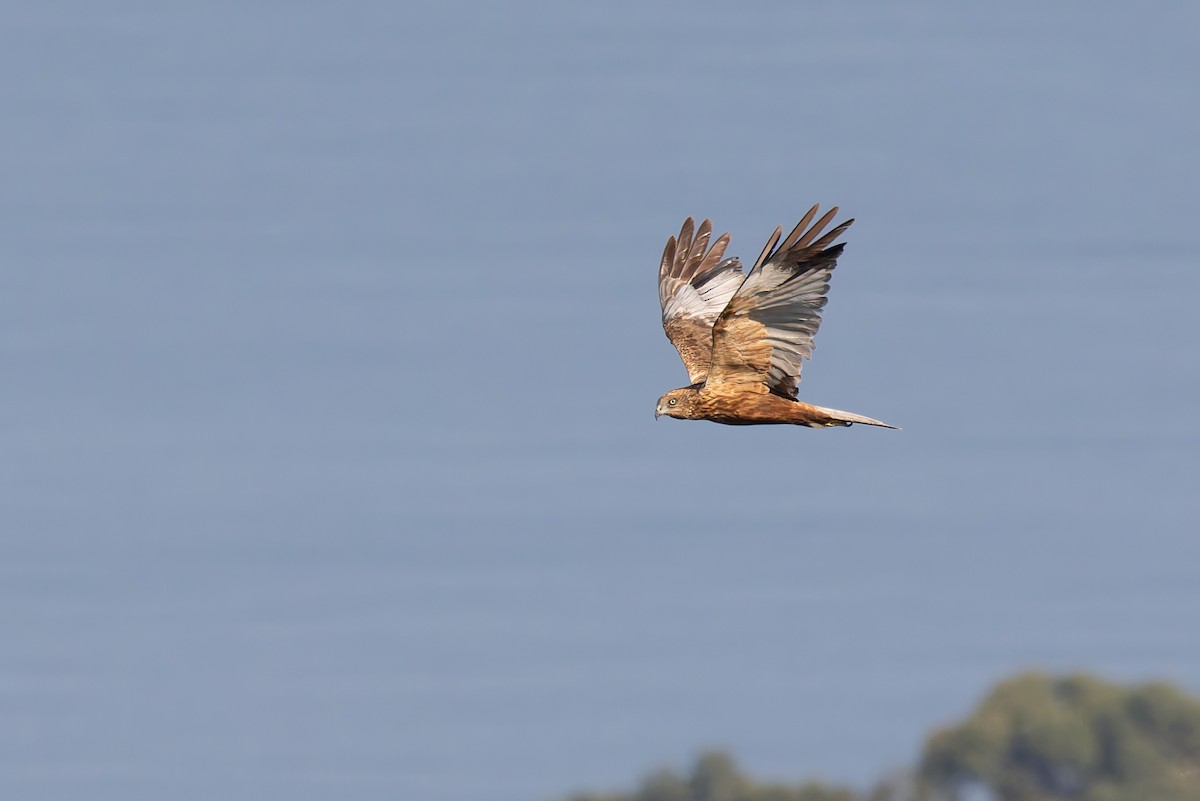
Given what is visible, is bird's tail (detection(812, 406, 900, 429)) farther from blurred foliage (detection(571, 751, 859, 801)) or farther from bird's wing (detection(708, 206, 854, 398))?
blurred foliage (detection(571, 751, 859, 801))

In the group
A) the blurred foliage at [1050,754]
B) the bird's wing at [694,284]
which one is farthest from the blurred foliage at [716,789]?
the bird's wing at [694,284]

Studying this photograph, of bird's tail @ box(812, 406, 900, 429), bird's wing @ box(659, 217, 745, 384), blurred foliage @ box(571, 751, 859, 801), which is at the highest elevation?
bird's wing @ box(659, 217, 745, 384)

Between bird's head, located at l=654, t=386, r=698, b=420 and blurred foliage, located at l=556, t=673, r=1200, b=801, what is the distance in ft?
194

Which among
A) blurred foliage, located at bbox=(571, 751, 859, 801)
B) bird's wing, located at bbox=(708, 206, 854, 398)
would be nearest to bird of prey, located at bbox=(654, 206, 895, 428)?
bird's wing, located at bbox=(708, 206, 854, 398)

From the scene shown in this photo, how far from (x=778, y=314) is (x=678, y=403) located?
4.86 ft

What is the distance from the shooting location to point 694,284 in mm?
30594

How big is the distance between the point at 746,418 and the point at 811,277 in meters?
1.86

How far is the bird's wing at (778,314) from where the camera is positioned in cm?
2628

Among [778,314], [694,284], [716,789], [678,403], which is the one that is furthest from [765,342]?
[716,789]

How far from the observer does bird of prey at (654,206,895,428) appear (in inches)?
1037

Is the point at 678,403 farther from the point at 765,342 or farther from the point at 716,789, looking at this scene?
the point at 716,789

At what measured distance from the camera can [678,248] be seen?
3083 cm

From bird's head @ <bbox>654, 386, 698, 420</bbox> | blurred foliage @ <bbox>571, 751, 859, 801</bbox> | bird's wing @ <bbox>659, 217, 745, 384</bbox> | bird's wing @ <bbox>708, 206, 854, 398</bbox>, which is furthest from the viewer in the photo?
blurred foliage @ <bbox>571, 751, 859, 801</bbox>

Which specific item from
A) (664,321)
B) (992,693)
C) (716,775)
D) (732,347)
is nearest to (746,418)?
(732,347)
